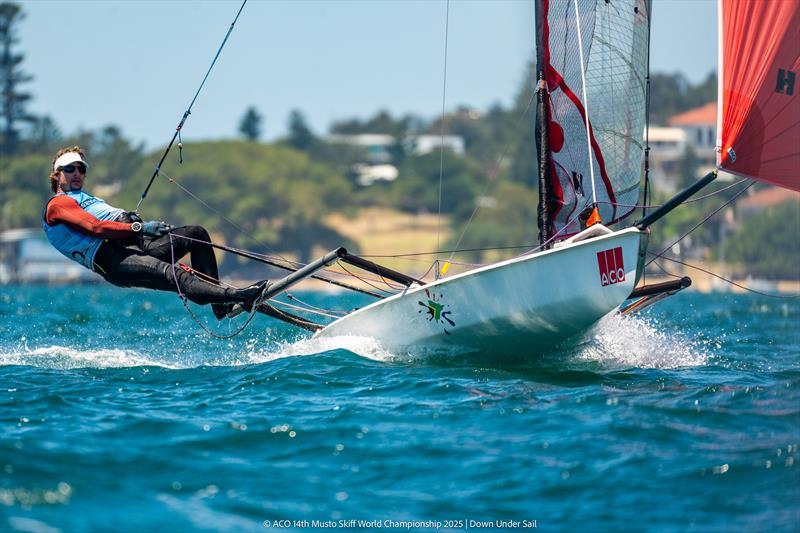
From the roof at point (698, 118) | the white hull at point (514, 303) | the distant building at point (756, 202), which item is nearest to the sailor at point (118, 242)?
the white hull at point (514, 303)

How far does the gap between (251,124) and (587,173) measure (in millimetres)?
95998

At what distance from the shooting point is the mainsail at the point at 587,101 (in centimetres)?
880

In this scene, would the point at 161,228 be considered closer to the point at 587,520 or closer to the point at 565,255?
the point at 565,255

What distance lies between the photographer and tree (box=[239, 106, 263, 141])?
102625 mm

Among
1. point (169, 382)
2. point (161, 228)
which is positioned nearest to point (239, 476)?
point (169, 382)

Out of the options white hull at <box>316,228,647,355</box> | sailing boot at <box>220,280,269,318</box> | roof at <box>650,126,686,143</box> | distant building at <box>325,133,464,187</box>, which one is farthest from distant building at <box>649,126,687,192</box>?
sailing boot at <box>220,280,269,318</box>

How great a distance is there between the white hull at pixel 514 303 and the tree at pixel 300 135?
91509 millimetres

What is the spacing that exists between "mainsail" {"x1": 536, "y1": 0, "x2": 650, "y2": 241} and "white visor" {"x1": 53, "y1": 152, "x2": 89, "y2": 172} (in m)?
3.51

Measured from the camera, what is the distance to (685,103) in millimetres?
89750

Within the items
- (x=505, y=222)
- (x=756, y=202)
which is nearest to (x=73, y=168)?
(x=756, y=202)

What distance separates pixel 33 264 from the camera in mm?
58000

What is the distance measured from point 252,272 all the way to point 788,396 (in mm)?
55005

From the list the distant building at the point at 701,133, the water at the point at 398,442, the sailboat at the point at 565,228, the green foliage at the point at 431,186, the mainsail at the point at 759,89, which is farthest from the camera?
the green foliage at the point at 431,186

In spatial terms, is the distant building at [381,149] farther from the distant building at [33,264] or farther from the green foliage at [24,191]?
the distant building at [33,264]
